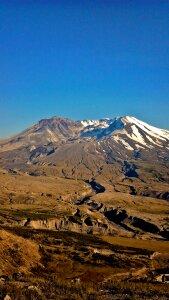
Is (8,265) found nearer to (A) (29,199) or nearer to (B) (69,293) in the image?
(B) (69,293)

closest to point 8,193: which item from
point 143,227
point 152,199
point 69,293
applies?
point 152,199

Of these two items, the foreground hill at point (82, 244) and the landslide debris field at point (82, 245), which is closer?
the foreground hill at point (82, 244)

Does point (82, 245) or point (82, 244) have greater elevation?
point (82, 245)

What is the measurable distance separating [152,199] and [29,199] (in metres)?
50.0

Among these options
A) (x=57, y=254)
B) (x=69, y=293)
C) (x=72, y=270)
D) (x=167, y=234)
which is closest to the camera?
(x=69, y=293)

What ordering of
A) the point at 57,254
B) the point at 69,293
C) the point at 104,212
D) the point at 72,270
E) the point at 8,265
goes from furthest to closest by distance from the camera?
1. the point at 104,212
2. the point at 57,254
3. the point at 72,270
4. the point at 8,265
5. the point at 69,293

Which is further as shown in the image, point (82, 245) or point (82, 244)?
point (82, 244)

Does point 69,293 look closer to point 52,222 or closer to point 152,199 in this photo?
point 52,222

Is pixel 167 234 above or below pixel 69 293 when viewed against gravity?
below

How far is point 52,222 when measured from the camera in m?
119

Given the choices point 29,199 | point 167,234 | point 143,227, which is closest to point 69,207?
point 29,199

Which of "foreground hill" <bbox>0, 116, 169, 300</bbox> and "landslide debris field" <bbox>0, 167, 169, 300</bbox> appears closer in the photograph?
"foreground hill" <bbox>0, 116, 169, 300</bbox>

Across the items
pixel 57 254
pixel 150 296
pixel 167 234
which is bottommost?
pixel 167 234

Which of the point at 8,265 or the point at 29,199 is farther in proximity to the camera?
the point at 29,199
